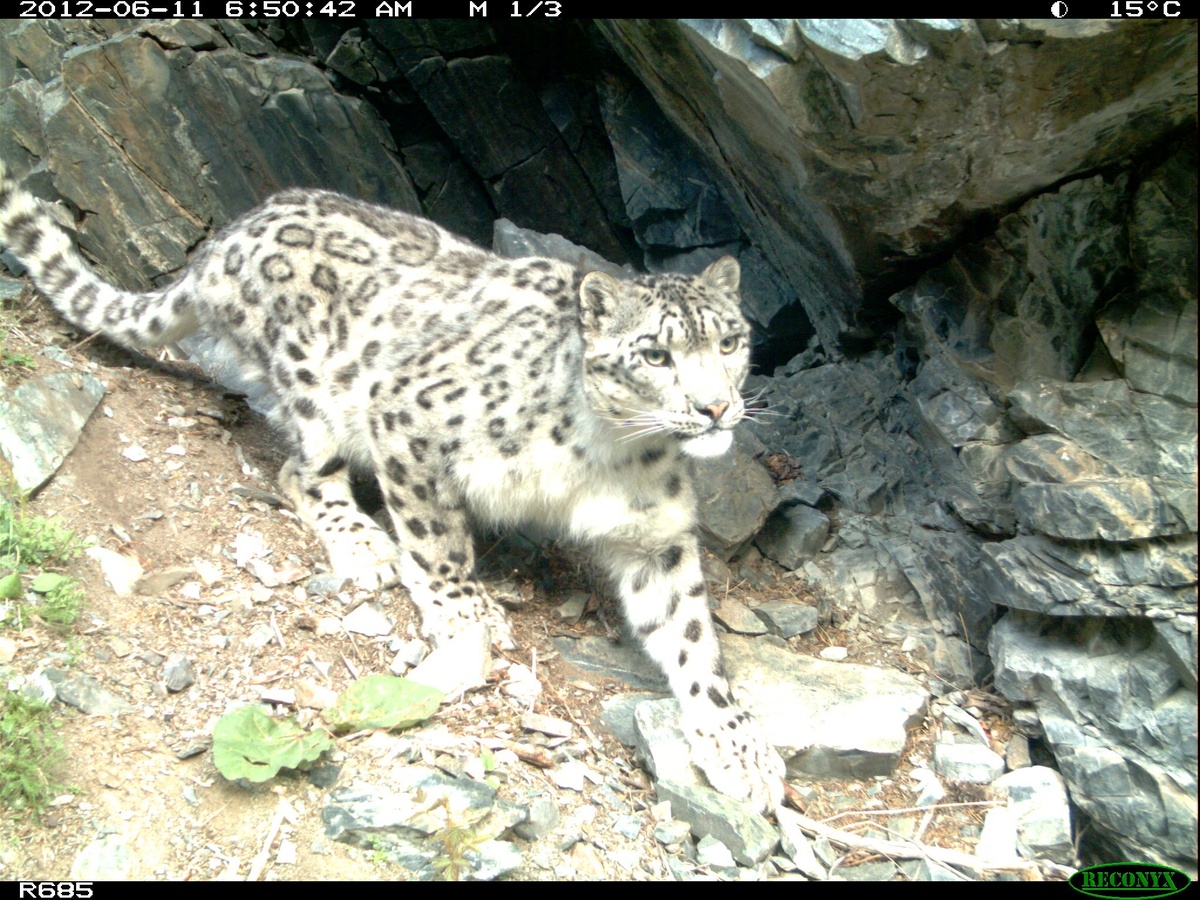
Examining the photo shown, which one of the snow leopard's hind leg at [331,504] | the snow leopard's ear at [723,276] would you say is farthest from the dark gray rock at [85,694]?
the snow leopard's ear at [723,276]

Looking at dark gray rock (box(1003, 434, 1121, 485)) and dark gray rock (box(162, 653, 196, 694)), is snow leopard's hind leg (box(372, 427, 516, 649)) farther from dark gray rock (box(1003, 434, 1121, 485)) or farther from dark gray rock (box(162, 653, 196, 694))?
dark gray rock (box(1003, 434, 1121, 485))

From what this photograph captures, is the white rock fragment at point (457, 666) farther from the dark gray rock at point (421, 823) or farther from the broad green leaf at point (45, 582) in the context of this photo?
the broad green leaf at point (45, 582)

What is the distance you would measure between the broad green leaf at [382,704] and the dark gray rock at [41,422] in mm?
1964

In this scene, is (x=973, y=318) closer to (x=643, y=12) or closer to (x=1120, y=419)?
(x=1120, y=419)

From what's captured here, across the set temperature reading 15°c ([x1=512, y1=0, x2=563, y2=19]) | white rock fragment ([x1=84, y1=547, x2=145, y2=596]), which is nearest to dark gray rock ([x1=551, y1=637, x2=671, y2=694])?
white rock fragment ([x1=84, y1=547, x2=145, y2=596])

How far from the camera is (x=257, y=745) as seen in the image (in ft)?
12.5

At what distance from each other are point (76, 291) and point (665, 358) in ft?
12.9

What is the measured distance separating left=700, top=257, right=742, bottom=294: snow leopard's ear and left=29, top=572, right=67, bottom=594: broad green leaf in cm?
322

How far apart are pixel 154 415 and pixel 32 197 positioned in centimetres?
167

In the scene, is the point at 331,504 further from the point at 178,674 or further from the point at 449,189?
the point at 449,189

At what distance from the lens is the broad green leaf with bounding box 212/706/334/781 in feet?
12.2

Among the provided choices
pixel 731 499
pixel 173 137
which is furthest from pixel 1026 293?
pixel 173 137

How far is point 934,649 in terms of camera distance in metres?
5.55

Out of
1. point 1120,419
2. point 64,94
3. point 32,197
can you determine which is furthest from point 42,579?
point 1120,419
